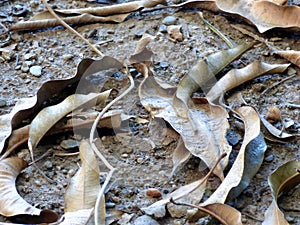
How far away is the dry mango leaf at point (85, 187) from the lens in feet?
4.23

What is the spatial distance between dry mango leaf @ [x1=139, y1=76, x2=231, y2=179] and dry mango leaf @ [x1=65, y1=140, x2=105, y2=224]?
22cm

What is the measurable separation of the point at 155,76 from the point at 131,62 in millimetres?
82

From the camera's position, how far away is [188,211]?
1276 mm

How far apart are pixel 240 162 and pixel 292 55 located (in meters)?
0.51

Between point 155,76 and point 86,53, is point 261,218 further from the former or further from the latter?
point 86,53

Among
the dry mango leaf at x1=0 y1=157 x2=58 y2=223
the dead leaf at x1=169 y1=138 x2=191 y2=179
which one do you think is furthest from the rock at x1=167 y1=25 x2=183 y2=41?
the dry mango leaf at x1=0 y1=157 x2=58 y2=223

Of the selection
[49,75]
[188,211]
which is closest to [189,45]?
[49,75]

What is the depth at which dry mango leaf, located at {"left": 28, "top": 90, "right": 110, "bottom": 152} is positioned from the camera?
1.44 metres

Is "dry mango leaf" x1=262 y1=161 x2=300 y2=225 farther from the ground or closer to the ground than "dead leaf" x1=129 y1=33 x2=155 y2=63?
closer to the ground

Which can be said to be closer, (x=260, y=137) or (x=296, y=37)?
(x=260, y=137)

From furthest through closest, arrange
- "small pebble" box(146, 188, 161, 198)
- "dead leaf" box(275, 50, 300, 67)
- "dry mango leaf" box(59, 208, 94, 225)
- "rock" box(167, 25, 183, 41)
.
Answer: "rock" box(167, 25, 183, 41) < "dead leaf" box(275, 50, 300, 67) < "small pebble" box(146, 188, 161, 198) < "dry mango leaf" box(59, 208, 94, 225)

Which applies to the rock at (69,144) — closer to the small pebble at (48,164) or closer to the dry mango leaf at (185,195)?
the small pebble at (48,164)

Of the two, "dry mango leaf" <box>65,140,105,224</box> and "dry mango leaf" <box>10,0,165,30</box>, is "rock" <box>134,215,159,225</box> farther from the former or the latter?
"dry mango leaf" <box>10,0,165,30</box>

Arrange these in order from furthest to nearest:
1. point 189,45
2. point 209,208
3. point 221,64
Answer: point 189,45, point 221,64, point 209,208
